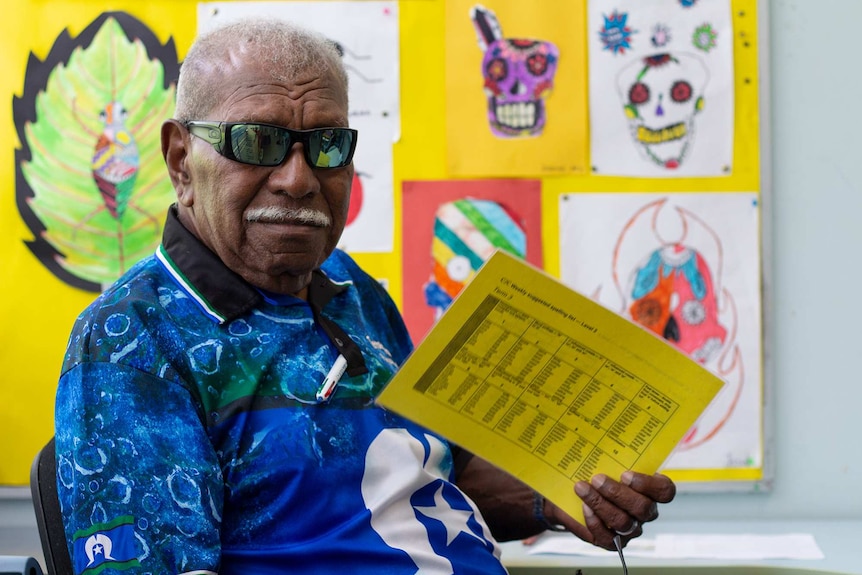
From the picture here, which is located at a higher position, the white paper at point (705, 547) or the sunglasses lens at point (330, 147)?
the sunglasses lens at point (330, 147)

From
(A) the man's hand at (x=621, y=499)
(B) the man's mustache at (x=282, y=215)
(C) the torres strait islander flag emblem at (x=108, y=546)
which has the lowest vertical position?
(A) the man's hand at (x=621, y=499)

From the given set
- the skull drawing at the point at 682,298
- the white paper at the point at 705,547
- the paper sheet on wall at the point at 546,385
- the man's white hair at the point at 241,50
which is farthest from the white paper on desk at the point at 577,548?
the man's white hair at the point at 241,50

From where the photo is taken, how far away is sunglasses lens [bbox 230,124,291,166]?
3.35 ft

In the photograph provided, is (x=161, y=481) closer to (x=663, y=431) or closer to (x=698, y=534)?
(x=663, y=431)

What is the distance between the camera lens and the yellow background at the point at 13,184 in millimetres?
1896

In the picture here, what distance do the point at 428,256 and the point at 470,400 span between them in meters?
0.90

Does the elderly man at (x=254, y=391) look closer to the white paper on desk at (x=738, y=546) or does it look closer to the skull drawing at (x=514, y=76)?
the white paper on desk at (x=738, y=546)

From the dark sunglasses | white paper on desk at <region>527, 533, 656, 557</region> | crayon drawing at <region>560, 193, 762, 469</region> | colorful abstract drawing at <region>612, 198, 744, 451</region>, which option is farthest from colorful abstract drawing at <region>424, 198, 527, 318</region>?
the dark sunglasses

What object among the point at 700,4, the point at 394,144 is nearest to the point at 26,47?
the point at 394,144

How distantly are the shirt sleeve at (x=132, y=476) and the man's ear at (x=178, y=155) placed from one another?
0.88 feet

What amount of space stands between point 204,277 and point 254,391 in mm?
139

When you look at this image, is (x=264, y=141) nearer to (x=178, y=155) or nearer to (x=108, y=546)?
(x=178, y=155)

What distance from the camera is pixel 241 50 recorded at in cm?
104

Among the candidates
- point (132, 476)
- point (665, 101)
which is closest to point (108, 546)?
point (132, 476)
